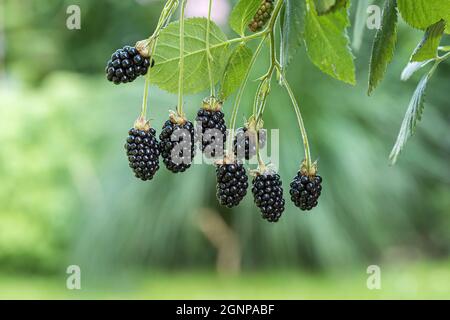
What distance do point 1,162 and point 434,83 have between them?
2.06 meters

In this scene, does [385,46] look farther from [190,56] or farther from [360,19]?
[190,56]

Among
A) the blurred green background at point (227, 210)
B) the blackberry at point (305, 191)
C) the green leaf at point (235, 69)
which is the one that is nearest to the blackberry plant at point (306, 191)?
the blackberry at point (305, 191)

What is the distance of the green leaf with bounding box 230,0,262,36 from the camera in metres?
0.61

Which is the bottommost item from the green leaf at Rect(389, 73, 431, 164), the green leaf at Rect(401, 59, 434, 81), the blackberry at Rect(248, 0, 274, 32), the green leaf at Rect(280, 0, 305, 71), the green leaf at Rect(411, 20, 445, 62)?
the green leaf at Rect(389, 73, 431, 164)

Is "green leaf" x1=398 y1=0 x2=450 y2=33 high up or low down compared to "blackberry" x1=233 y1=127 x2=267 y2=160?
up

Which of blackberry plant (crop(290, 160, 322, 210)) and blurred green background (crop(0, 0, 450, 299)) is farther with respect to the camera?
blurred green background (crop(0, 0, 450, 299))

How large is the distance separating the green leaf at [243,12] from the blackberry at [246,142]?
93mm

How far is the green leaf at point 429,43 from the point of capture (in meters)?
0.64

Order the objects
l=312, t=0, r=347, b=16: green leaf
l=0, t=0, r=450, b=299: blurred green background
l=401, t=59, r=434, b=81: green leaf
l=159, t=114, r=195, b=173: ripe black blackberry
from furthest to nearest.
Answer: l=0, t=0, r=450, b=299: blurred green background < l=401, t=59, r=434, b=81: green leaf < l=159, t=114, r=195, b=173: ripe black blackberry < l=312, t=0, r=347, b=16: green leaf

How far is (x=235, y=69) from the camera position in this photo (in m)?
0.64

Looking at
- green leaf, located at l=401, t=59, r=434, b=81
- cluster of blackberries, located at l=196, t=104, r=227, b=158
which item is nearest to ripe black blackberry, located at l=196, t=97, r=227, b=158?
cluster of blackberries, located at l=196, t=104, r=227, b=158

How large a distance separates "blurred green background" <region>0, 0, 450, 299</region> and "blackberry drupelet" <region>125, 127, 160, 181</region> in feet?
7.39

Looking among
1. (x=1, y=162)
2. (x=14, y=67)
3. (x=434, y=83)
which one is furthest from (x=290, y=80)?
(x=14, y=67)

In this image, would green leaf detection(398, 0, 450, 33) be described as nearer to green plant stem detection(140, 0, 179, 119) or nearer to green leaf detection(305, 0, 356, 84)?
green leaf detection(305, 0, 356, 84)
